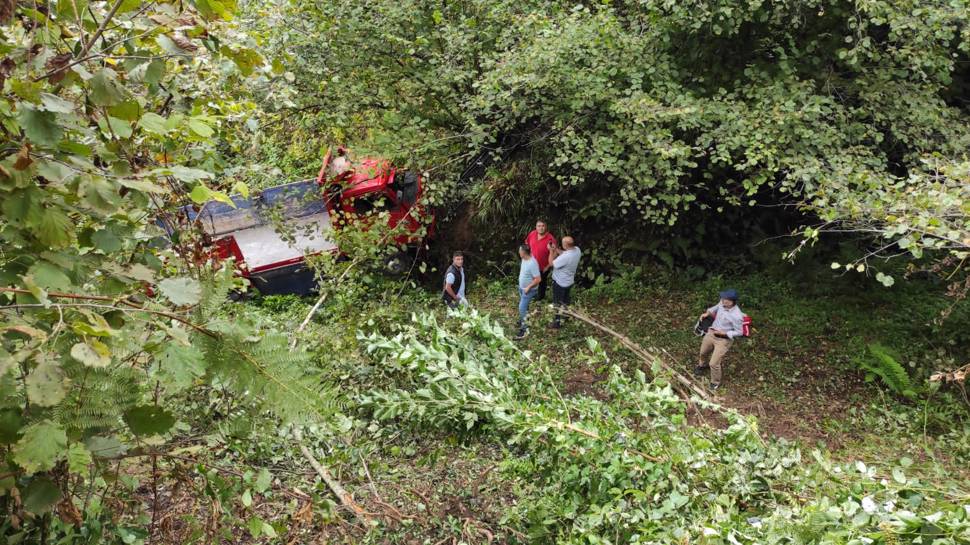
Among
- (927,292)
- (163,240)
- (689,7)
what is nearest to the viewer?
(163,240)

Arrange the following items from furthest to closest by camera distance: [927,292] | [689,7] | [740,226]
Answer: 1. [740,226]
2. [927,292]
3. [689,7]

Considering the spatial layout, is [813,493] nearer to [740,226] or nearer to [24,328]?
[24,328]

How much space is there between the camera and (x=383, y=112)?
9.59m

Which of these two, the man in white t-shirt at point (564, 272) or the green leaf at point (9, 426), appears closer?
the green leaf at point (9, 426)

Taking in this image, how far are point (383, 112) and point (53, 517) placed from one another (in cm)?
734

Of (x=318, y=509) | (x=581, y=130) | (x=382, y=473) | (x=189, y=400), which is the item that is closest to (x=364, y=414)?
(x=382, y=473)

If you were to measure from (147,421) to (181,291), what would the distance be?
593 mm

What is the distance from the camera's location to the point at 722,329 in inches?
313

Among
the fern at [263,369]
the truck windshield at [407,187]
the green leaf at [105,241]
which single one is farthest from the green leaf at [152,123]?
the truck windshield at [407,187]

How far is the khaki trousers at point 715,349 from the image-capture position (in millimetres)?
7941

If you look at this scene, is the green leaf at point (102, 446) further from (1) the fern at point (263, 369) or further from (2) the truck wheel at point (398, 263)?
(2) the truck wheel at point (398, 263)

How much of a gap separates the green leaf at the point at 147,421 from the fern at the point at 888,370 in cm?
806

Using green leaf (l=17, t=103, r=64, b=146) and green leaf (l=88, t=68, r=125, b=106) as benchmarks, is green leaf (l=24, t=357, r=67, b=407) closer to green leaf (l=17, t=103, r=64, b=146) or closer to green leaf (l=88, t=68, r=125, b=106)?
green leaf (l=17, t=103, r=64, b=146)

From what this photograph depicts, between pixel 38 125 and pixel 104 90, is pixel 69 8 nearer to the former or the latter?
pixel 104 90
